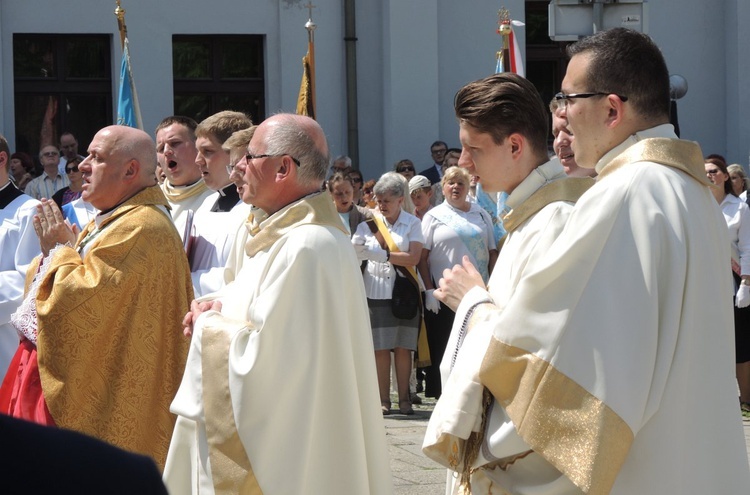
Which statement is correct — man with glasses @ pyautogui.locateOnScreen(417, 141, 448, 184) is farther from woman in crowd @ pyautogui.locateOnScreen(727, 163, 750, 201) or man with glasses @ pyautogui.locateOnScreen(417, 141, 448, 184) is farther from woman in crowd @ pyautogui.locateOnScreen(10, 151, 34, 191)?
woman in crowd @ pyautogui.locateOnScreen(10, 151, 34, 191)

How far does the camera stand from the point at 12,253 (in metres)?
6.36

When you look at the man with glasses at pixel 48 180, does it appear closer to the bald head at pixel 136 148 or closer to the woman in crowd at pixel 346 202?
the woman in crowd at pixel 346 202

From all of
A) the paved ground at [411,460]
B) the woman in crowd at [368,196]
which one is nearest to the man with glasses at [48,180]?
the woman in crowd at [368,196]

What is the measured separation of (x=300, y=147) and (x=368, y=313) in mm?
657

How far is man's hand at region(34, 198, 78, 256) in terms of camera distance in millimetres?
5168

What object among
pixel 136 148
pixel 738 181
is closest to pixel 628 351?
pixel 136 148

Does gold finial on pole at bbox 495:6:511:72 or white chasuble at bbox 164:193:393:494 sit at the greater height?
gold finial on pole at bbox 495:6:511:72

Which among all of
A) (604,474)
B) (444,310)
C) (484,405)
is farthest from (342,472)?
(444,310)

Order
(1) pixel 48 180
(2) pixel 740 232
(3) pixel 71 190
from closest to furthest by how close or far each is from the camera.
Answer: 1. (2) pixel 740 232
2. (3) pixel 71 190
3. (1) pixel 48 180

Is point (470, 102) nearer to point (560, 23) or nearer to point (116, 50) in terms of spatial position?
point (560, 23)

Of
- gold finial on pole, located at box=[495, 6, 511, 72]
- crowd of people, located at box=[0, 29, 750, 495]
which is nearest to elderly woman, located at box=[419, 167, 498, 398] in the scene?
gold finial on pole, located at box=[495, 6, 511, 72]

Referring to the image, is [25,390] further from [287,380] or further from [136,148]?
[287,380]

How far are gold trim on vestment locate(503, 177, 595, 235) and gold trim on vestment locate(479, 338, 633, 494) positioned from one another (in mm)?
598

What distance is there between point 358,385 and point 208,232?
190cm
